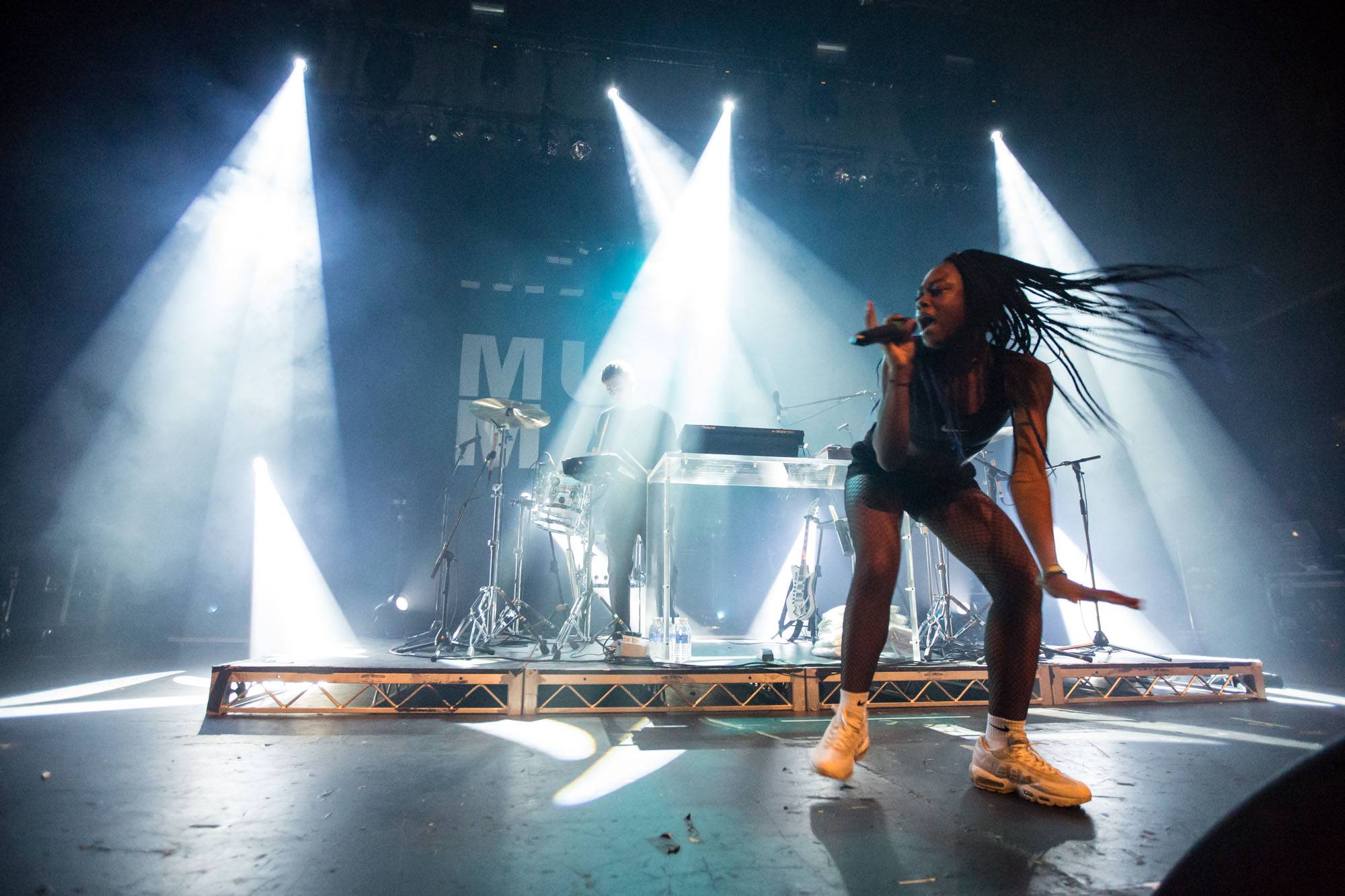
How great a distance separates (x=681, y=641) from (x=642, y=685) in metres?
0.48

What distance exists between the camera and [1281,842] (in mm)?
443

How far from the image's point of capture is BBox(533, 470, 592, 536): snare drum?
527cm

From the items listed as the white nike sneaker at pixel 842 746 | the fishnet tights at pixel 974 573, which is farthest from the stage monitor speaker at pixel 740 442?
the white nike sneaker at pixel 842 746

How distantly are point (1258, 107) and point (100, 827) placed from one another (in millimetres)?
9414

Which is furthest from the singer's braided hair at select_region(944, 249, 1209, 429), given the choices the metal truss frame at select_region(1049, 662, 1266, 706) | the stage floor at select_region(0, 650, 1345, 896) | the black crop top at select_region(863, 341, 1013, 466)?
the metal truss frame at select_region(1049, 662, 1266, 706)

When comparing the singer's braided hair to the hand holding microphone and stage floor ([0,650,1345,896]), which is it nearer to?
the hand holding microphone

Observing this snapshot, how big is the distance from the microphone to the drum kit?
2753 millimetres

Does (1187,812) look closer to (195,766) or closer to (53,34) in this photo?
(195,766)

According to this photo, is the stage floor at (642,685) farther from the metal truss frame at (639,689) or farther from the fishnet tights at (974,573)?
the fishnet tights at (974,573)

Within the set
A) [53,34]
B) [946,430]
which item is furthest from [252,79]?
[946,430]

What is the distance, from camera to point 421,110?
7535mm

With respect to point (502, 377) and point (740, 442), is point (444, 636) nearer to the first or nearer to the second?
point (740, 442)

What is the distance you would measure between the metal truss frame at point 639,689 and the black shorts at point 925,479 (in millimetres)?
1682

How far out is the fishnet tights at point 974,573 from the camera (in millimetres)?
1894
